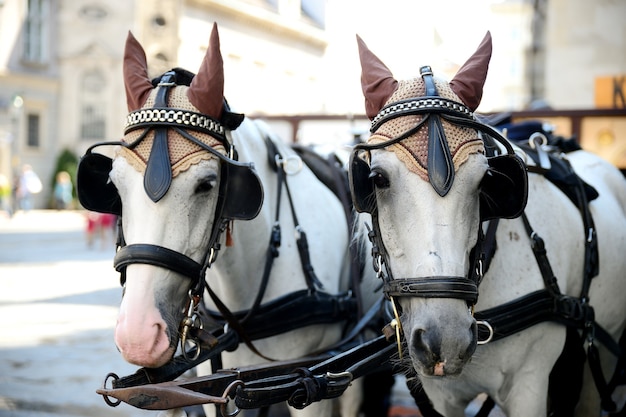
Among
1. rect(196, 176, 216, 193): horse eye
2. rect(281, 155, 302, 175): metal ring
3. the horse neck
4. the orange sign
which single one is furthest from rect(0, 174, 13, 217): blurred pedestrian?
rect(196, 176, 216, 193): horse eye

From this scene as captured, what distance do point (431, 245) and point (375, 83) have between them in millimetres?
653

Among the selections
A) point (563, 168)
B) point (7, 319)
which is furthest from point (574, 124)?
point (7, 319)

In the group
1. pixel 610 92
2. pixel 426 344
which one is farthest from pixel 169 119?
pixel 610 92

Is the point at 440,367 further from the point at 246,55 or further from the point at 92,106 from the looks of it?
the point at 92,106

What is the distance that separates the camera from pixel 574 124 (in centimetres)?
772

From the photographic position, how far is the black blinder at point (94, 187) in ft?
8.38

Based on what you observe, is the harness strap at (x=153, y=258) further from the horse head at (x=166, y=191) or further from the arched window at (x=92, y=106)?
the arched window at (x=92, y=106)

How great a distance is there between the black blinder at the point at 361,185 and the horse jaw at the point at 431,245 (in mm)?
43

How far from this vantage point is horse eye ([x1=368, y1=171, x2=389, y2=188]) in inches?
87.5

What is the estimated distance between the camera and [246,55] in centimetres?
984

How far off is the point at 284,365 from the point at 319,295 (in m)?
0.45

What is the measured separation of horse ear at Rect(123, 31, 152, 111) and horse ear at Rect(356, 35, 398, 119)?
0.75 m

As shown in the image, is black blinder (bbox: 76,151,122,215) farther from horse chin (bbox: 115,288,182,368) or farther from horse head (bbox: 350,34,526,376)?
horse head (bbox: 350,34,526,376)

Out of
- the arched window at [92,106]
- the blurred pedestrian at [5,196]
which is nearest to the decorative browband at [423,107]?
the blurred pedestrian at [5,196]
